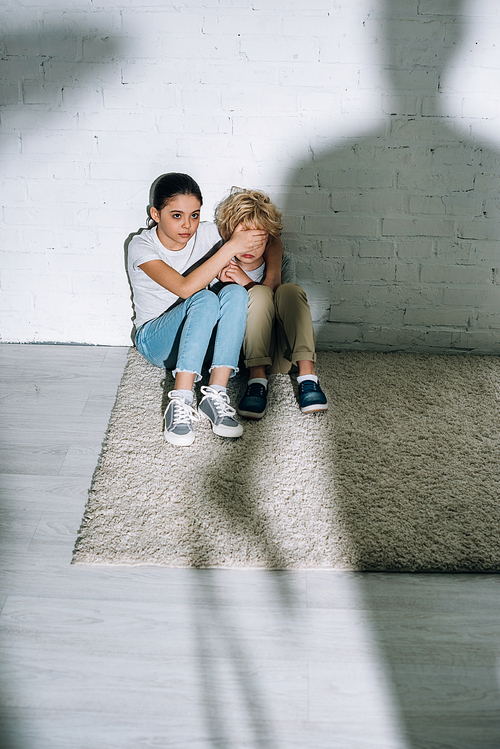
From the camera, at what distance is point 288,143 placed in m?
2.13

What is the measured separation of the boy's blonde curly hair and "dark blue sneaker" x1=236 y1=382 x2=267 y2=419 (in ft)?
1.85

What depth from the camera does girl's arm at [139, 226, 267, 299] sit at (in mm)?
2039

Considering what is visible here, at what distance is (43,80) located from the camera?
6.89 feet

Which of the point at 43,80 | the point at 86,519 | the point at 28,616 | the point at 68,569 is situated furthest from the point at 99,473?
the point at 43,80

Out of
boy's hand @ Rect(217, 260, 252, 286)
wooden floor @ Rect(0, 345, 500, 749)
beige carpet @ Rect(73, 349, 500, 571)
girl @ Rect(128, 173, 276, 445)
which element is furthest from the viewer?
boy's hand @ Rect(217, 260, 252, 286)

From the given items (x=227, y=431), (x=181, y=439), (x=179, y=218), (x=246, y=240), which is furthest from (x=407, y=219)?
(x=181, y=439)

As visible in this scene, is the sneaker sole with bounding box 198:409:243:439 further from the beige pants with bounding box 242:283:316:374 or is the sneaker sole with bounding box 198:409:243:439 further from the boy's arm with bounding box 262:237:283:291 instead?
the boy's arm with bounding box 262:237:283:291

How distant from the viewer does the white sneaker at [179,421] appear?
184 cm

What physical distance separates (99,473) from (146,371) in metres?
0.64

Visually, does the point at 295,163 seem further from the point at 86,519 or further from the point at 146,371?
the point at 86,519

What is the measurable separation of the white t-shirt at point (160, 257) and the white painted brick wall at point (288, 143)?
0.12m

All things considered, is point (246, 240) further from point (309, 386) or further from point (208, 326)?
point (309, 386)

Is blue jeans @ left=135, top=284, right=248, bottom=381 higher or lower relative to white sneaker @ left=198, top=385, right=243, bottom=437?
higher

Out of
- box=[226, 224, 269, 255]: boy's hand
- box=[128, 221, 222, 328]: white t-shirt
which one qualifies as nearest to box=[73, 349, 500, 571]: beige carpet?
box=[128, 221, 222, 328]: white t-shirt
